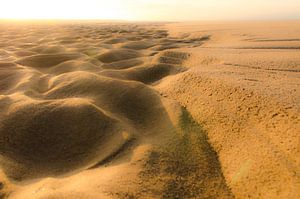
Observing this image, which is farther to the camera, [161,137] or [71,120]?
[71,120]

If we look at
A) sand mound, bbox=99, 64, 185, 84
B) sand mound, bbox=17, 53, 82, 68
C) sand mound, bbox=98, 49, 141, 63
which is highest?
sand mound, bbox=99, 64, 185, 84

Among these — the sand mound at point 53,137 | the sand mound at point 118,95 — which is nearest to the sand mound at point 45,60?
the sand mound at point 118,95

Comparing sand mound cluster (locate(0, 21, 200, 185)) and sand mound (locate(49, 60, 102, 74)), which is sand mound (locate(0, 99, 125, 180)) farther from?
sand mound (locate(49, 60, 102, 74))

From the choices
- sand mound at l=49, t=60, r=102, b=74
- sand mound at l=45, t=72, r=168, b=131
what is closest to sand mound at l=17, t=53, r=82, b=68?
sand mound at l=49, t=60, r=102, b=74

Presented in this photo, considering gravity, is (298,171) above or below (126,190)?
above

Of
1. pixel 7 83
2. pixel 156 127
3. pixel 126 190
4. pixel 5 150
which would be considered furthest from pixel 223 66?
pixel 7 83

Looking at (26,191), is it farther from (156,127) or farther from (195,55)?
(195,55)

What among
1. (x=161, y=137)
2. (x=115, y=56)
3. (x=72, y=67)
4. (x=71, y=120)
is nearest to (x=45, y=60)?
(x=72, y=67)

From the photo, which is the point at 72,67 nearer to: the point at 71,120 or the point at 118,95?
the point at 118,95
